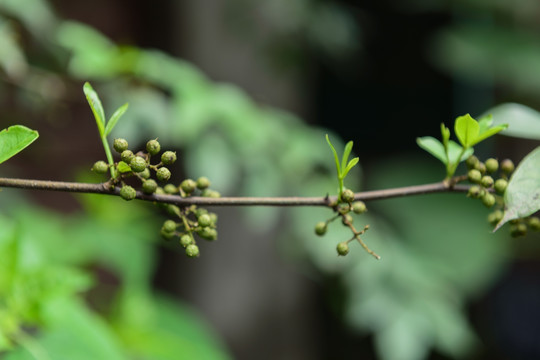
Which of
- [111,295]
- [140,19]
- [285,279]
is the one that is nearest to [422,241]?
[285,279]

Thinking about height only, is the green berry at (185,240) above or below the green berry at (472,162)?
below

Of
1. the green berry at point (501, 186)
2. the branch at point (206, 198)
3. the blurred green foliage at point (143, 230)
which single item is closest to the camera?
the branch at point (206, 198)

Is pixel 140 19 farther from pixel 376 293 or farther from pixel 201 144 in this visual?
pixel 376 293

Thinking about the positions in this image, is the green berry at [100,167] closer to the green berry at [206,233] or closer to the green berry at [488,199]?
the green berry at [206,233]

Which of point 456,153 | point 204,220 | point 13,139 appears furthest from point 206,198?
point 456,153

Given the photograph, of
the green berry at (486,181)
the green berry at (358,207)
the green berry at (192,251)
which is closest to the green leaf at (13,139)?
the green berry at (192,251)

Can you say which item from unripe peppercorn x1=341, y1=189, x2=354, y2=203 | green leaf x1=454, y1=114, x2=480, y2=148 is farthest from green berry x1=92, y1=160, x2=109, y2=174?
green leaf x1=454, y1=114, x2=480, y2=148
